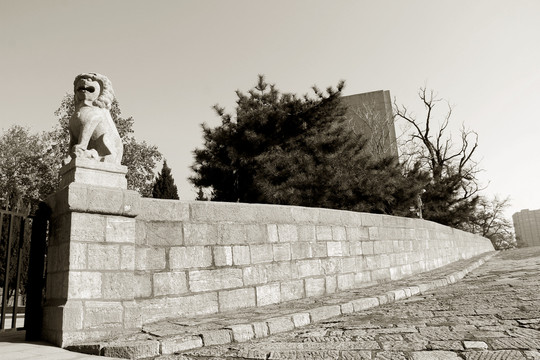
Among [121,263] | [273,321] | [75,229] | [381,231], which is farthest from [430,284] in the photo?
[75,229]

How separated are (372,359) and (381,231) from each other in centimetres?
549

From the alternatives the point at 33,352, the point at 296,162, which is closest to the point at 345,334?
the point at 33,352

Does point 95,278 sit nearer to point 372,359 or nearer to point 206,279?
point 206,279

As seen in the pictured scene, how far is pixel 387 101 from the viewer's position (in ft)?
81.8

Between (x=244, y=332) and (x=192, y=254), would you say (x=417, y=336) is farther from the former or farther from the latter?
(x=192, y=254)

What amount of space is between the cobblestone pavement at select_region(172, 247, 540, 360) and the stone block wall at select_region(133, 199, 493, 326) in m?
1.14

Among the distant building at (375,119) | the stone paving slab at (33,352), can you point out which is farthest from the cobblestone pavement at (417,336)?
the distant building at (375,119)

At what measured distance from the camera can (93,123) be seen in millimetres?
4230

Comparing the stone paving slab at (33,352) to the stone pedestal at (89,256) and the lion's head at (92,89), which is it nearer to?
the stone pedestal at (89,256)

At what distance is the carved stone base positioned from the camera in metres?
3.90

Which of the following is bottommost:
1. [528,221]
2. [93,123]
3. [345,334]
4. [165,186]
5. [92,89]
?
[345,334]

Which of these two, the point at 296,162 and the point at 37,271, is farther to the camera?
the point at 296,162

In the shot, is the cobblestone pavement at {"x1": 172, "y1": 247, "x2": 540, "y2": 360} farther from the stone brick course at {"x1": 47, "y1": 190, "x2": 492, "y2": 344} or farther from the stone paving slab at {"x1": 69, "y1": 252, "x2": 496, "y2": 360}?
the stone brick course at {"x1": 47, "y1": 190, "x2": 492, "y2": 344}

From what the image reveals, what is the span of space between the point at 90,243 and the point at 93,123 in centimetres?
128
